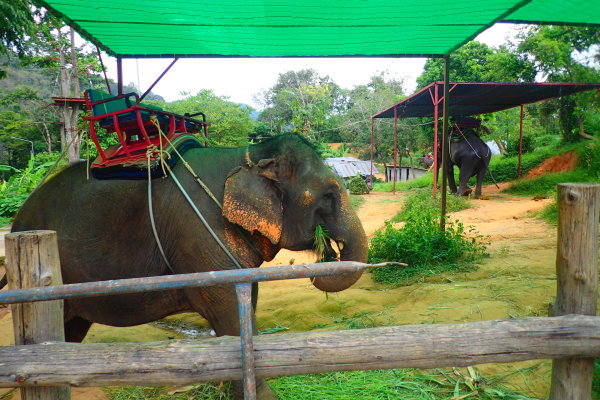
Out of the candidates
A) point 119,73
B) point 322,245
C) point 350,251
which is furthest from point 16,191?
point 350,251

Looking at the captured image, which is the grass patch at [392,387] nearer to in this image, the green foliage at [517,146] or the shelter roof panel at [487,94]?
the shelter roof panel at [487,94]

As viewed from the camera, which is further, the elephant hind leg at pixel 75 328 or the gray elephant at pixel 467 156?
the gray elephant at pixel 467 156

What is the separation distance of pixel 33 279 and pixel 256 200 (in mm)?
1504

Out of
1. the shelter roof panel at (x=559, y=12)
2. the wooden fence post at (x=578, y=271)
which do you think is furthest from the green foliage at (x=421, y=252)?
the wooden fence post at (x=578, y=271)

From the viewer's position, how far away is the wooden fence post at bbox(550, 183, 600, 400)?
2.06 metres

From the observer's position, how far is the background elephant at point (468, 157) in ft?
43.4

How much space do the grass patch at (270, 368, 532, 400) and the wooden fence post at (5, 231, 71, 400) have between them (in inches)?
65.2

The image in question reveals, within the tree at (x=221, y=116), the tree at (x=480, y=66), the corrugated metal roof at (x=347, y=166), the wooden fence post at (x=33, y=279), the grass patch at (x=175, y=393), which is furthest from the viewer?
the tree at (x=221, y=116)

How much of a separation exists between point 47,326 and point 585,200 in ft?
9.02

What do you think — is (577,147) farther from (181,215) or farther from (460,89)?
(181,215)

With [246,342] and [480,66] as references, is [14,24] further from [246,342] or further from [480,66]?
[480,66]

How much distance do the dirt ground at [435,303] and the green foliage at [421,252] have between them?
0.23 m

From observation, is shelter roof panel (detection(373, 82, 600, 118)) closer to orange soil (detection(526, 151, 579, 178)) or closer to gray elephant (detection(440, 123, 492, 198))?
gray elephant (detection(440, 123, 492, 198))

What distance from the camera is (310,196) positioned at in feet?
10.5
